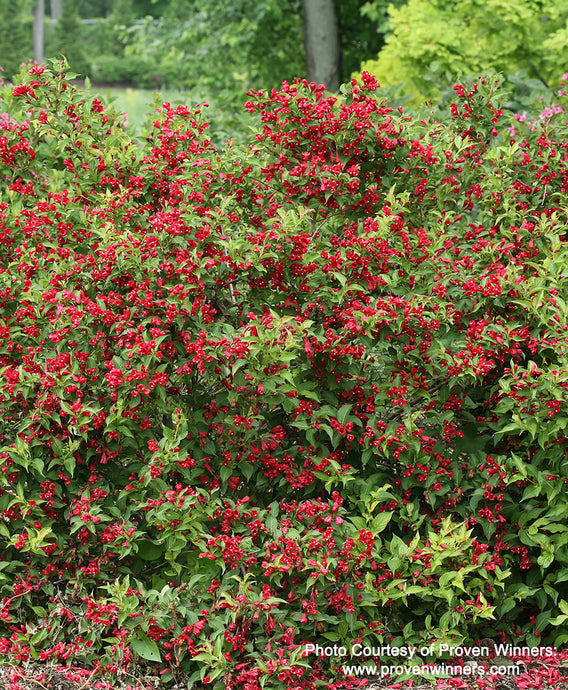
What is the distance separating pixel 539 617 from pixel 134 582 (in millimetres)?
1687

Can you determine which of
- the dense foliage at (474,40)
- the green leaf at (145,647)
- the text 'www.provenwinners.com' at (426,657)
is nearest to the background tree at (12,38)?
the dense foliage at (474,40)

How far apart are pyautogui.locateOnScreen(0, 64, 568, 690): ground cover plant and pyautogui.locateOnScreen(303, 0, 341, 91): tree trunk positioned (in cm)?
784

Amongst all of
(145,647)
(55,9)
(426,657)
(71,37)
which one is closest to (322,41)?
(426,657)

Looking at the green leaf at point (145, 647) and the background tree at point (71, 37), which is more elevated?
the background tree at point (71, 37)

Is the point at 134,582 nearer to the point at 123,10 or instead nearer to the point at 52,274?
the point at 52,274

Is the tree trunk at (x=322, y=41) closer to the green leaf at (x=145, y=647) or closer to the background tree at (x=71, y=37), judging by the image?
the green leaf at (x=145, y=647)

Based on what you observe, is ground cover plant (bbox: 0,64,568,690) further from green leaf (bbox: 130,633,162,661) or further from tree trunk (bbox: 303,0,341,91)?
tree trunk (bbox: 303,0,341,91)

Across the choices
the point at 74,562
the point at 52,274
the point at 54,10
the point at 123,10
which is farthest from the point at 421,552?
the point at 54,10

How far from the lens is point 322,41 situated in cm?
1093

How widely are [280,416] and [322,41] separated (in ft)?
28.8

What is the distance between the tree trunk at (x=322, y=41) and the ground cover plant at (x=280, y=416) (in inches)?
309

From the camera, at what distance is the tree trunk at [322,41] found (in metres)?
10.9

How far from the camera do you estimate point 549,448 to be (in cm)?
318

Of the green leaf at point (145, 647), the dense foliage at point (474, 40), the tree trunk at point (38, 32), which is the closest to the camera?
the green leaf at point (145, 647)
